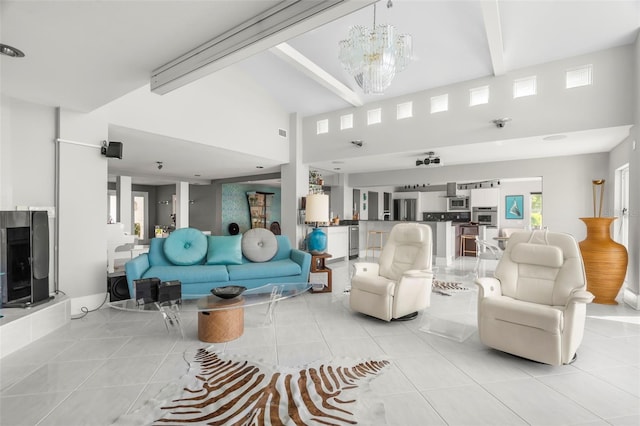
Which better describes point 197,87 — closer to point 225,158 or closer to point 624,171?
point 225,158

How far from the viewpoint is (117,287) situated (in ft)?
13.7

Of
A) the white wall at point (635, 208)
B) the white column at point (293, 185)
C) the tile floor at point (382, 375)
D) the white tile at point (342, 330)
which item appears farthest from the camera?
the white column at point (293, 185)

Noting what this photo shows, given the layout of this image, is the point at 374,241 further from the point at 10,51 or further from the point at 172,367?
the point at 10,51

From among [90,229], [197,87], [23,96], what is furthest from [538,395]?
[197,87]

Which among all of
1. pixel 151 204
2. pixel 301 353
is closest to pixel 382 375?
pixel 301 353

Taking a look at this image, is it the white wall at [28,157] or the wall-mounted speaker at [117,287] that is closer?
the white wall at [28,157]

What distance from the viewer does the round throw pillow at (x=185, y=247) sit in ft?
14.1

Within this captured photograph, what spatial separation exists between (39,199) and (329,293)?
12.8ft

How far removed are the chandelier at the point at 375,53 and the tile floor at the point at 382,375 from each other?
2955 millimetres

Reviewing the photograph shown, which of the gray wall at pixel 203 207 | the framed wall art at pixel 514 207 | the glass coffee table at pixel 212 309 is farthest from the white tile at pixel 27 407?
the framed wall art at pixel 514 207

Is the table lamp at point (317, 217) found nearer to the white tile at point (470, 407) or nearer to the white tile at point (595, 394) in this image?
the white tile at point (470, 407)

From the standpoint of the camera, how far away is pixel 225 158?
6734 mm

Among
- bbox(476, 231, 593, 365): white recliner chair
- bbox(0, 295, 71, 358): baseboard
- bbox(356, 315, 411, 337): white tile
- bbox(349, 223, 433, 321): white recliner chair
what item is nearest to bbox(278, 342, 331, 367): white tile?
bbox(356, 315, 411, 337): white tile

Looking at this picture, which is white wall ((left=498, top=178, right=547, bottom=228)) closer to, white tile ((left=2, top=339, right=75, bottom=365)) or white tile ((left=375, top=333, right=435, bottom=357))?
white tile ((left=375, top=333, right=435, bottom=357))
